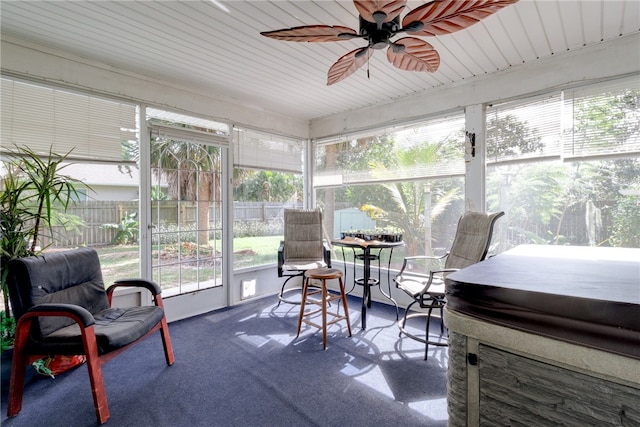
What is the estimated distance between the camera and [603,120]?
246cm

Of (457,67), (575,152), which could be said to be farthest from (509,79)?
(575,152)

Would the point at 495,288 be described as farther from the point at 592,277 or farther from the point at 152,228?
the point at 152,228

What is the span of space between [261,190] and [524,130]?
325 cm

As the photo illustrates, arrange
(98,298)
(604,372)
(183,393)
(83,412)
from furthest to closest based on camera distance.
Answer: (98,298)
(183,393)
(83,412)
(604,372)

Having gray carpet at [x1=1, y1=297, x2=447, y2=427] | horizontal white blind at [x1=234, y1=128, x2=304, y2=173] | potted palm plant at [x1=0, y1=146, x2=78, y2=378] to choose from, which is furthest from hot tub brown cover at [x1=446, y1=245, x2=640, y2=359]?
horizontal white blind at [x1=234, y1=128, x2=304, y2=173]

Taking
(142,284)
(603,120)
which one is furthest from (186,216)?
(603,120)

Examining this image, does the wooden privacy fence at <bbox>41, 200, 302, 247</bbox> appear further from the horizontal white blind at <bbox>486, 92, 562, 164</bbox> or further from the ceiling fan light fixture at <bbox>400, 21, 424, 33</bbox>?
the horizontal white blind at <bbox>486, 92, 562, 164</bbox>

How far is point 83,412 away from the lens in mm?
1771

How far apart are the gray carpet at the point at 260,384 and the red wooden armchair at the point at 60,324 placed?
232mm

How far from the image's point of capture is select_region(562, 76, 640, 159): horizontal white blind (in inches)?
92.5

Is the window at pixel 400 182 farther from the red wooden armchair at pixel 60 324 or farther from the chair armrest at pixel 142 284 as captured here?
the red wooden armchair at pixel 60 324

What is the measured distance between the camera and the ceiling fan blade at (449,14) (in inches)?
55.7

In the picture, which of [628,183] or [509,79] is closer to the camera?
[628,183]

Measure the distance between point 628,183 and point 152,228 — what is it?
4510 millimetres
